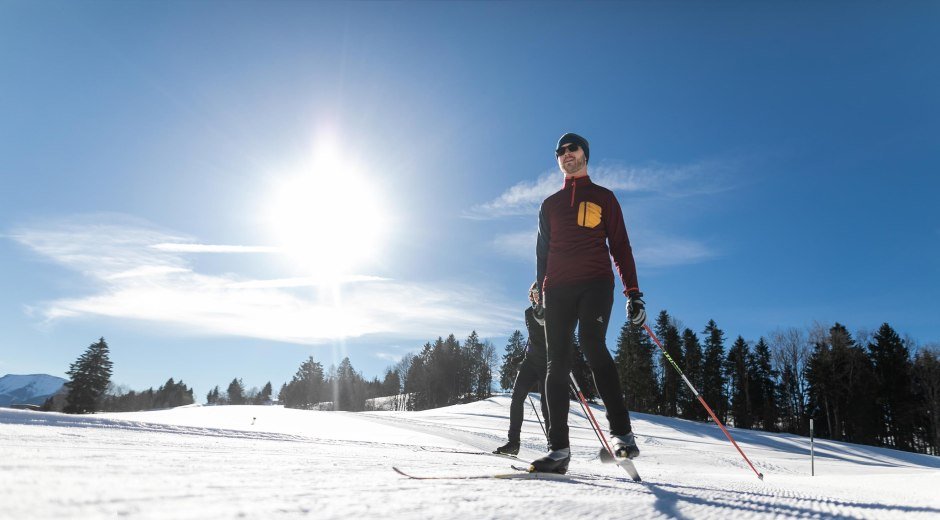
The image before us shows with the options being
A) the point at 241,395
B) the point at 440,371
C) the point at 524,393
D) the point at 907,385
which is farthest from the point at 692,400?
the point at 241,395

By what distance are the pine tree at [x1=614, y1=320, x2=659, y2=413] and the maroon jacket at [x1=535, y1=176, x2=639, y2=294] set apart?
166 ft

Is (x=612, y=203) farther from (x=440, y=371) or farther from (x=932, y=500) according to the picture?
(x=440, y=371)

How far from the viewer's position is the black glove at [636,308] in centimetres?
285

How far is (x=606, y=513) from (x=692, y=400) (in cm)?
5631

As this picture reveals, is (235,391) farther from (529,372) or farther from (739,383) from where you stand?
(529,372)

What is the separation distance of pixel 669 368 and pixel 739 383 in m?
8.28

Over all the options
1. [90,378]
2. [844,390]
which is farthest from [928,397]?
[90,378]

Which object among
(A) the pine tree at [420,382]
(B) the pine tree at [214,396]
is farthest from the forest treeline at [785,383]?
(B) the pine tree at [214,396]

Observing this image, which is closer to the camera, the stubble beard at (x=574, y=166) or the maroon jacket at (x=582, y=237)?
the maroon jacket at (x=582, y=237)

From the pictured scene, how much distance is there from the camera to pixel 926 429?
136 feet

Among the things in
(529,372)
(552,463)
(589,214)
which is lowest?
(552,463)

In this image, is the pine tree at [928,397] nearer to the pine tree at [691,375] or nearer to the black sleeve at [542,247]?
the pine tree at [691,375]

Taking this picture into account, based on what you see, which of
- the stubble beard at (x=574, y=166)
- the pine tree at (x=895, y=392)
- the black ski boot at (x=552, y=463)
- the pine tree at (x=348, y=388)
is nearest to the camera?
the black ski boot at (x=552, y=463)

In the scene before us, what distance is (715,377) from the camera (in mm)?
51312
